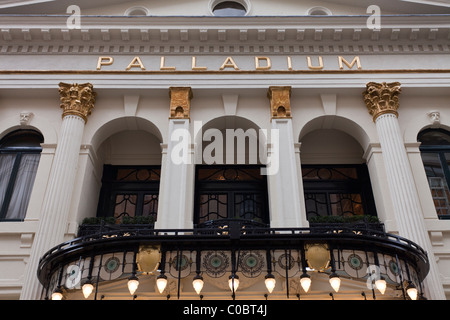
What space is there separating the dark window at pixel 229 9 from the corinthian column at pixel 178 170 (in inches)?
151

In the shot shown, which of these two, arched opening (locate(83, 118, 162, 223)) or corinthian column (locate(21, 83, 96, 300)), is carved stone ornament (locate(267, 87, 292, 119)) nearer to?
arched opening (locate(83, 118, 162, 223))

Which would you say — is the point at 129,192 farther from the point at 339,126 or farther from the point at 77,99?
the point at 339,126

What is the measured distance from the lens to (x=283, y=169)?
489 inches

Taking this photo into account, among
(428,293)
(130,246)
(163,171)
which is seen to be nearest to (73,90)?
(163,171)

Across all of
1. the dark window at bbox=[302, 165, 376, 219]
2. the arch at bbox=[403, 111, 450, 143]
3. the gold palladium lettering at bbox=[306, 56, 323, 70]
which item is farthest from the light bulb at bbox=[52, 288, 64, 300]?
the arch at bbox=[403, 111, 450, 143]

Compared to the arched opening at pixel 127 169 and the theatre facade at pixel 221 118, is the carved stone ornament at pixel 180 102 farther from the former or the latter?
the arched opening at pixel 127 169

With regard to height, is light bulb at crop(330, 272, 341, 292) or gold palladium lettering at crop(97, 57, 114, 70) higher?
gold palladium lettering at crop(97, 57, 114, 70)

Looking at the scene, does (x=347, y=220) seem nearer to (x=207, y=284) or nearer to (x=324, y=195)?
(x=324, y=195)

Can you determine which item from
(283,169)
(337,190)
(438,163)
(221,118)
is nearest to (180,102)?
(221,118)

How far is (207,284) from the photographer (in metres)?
10.2

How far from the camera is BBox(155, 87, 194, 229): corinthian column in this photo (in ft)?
38.2

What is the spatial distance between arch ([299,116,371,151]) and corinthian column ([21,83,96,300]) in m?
6.66
